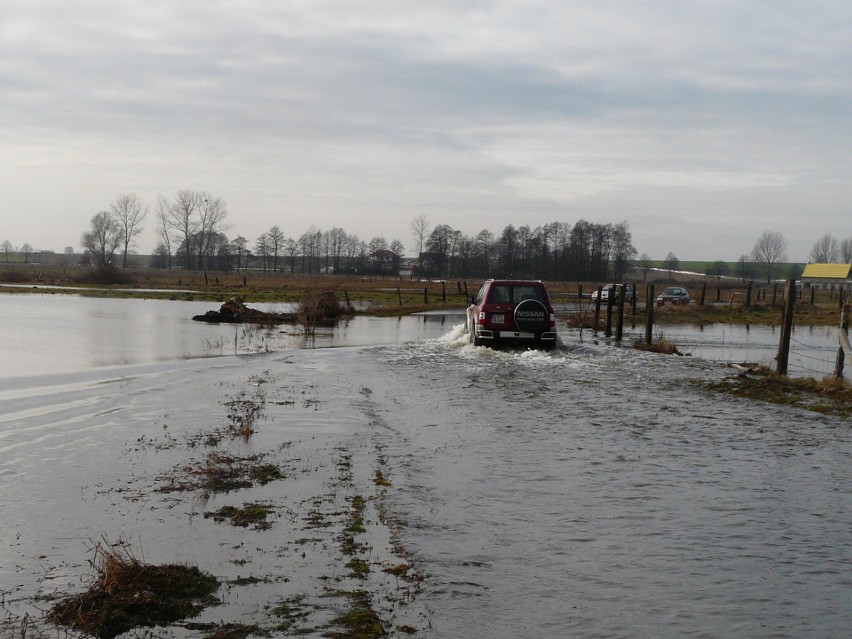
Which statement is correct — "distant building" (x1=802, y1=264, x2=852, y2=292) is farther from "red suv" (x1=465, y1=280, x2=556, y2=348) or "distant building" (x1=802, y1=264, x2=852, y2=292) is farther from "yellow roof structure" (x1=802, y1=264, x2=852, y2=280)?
"red suv" (x1=465, y1=280, x2=556, y2=348)

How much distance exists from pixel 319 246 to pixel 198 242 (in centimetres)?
4039

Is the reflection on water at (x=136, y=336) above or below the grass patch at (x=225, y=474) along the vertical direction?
below

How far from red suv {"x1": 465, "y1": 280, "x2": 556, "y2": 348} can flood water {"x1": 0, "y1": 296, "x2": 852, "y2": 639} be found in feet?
13.6

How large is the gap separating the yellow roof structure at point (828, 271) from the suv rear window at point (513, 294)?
298 ft

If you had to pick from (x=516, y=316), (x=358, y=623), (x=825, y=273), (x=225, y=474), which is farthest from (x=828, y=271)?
(x=358, y=623)

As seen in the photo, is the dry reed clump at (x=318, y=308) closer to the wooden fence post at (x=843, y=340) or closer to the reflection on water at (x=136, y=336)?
the reflection on water at (x=136, y=336)

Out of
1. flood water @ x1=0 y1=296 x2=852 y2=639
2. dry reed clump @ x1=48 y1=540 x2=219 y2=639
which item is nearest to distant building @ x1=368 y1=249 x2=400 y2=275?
flood water @ x1=0 y1=296 x2=852 y2=639

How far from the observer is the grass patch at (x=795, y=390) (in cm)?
1431

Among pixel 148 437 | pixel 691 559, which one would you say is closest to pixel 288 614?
pixel 691 559

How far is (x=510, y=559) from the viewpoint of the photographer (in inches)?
250

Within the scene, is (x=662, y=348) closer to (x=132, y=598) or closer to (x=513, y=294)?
(x=513, y=294)

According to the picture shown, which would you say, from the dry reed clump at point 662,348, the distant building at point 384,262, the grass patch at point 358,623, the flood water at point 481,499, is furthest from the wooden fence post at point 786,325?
the distant building at point 384,262

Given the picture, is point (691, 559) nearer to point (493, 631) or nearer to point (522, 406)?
point (493, 631)

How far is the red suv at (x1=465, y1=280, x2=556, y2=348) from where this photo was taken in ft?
68.1
